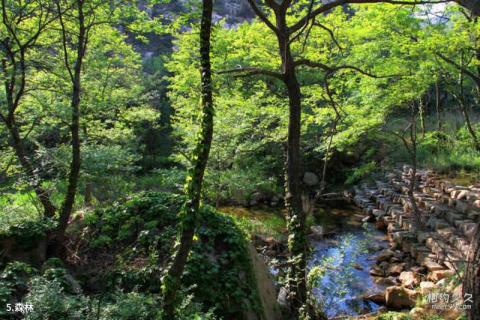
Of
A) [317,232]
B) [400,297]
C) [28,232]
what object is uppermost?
[28,232]

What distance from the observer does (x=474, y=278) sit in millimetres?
2883

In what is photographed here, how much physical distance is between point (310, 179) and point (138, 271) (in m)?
10.1

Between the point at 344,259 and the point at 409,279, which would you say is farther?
the point at 344,259

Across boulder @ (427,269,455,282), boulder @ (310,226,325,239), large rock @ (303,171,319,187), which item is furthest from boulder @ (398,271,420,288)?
large rock @ (303,171,319,187)

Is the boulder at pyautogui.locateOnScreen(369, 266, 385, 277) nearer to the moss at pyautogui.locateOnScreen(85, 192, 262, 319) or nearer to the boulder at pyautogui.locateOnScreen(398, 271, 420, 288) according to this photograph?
the boulder at pyautogui.locateOnScreen(398, 271, 420, 288)

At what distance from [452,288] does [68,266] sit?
4.97 meters

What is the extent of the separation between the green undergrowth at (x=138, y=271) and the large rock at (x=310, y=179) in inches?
346

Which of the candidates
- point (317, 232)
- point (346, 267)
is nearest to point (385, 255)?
point (317, 232)

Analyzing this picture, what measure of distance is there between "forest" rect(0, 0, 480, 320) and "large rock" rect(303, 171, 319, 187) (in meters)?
1.34

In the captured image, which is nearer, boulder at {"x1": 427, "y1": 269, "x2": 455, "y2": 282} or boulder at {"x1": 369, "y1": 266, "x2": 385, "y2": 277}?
boulder at {"x1": 427, "y1": 269, "x2": 455, "y2": 282}

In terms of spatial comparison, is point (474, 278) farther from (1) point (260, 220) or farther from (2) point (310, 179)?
(2) point (310, 179)

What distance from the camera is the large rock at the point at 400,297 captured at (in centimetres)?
534

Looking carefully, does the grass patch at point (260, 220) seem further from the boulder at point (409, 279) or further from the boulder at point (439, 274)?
the boulder at point (439, 274)

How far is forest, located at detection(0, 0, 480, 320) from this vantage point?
3.55 metres
